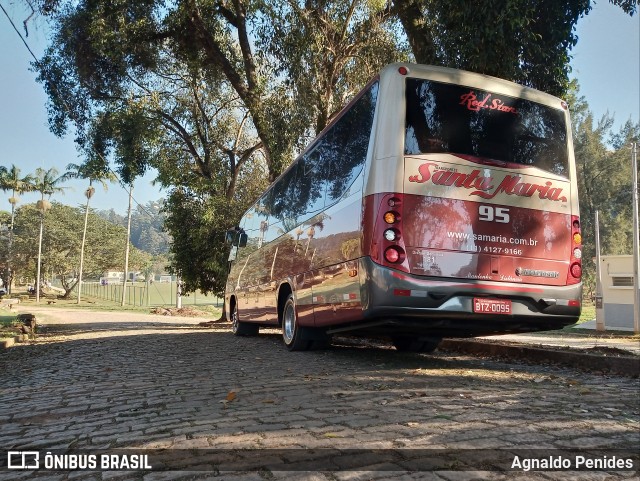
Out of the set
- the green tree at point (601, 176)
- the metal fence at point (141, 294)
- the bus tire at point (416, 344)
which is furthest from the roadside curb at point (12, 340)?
the metal fence at point (141, 294)

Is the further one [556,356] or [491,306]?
[556,356]

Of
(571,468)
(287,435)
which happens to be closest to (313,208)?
(287,435)

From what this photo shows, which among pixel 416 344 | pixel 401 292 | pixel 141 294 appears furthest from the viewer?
pixel 141 294

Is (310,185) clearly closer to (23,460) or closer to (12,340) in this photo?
(23,460)

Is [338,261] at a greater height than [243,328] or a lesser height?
greater

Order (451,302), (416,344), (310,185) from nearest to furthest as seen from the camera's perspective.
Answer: (451,302), (310,185), (416,344)

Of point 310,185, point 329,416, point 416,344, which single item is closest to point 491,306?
point 329,416

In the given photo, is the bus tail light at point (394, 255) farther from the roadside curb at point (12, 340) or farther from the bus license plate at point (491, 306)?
the roadside curb at point (12, 340)

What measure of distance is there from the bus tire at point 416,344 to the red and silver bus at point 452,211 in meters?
1.79

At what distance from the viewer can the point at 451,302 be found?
5.70 meters

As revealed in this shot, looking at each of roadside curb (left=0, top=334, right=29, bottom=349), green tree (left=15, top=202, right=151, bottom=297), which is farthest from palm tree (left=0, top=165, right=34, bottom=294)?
roadside curb (left=0, top=334, right=29, bottom=349)

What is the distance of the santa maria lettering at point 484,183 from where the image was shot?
231 inches

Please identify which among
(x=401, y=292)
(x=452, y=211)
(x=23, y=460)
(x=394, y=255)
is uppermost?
(x=452, y=211)

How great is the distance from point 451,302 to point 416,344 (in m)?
3.44
